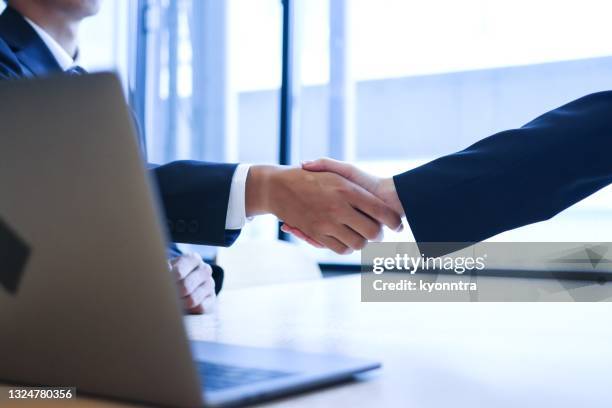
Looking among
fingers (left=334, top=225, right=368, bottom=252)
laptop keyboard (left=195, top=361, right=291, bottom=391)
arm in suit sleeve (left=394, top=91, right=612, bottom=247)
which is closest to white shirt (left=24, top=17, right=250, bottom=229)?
fingers (left=334, top=225, right=368, bottom=252)

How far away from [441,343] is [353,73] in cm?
263

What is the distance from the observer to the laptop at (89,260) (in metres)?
0.49

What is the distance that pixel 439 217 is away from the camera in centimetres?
136

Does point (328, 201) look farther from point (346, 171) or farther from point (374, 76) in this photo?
point (374, 76)

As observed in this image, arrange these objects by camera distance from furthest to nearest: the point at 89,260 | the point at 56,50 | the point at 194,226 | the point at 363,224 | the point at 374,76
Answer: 1. the point at 374,76
2. the point at 56,50
3. the point at 363,224
4. the point at 194,226
5. the point at 89,260

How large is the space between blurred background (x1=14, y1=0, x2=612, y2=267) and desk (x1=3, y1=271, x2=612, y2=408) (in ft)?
4.28

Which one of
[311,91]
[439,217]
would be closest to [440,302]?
[439,217]

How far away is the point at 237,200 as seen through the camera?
1429 mm

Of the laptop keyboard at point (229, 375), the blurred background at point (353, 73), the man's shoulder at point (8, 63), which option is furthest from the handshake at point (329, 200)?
the blurred background at point (353, 73)

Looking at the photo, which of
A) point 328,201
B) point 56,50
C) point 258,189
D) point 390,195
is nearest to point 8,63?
point 56,50

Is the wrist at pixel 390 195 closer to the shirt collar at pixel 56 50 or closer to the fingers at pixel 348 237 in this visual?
the fingers at pixel 348 237

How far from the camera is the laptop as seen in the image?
0.49m

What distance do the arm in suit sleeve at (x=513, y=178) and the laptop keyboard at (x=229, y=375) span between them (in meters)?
0.75

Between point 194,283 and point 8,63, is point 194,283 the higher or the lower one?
the lower one
